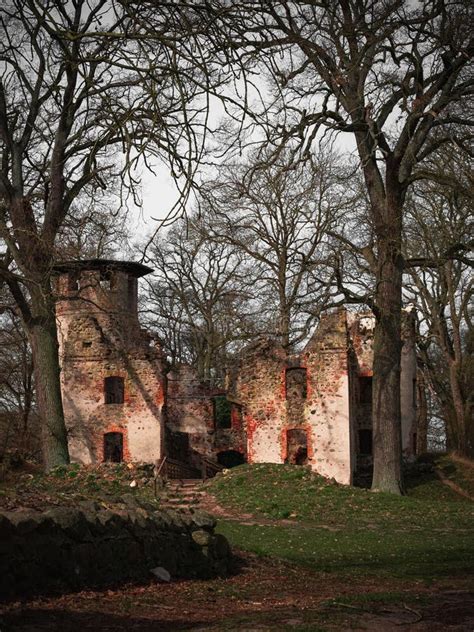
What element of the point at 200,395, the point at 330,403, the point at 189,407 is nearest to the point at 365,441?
the point at 330,403

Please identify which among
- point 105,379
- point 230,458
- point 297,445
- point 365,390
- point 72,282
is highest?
point 72,282

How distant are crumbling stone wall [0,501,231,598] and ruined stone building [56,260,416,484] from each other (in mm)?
18125

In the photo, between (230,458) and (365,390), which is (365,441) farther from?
(230,458)

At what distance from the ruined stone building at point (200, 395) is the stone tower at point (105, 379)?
0.03m

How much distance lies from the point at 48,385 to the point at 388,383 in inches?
361

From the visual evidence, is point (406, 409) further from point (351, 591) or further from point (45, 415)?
point (351, 591)

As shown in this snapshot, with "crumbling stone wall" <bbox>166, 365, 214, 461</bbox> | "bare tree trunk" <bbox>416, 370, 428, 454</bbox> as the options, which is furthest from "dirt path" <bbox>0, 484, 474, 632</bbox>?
"bare tree trunk" <bbox>416, 370, 428, 454</bbox>

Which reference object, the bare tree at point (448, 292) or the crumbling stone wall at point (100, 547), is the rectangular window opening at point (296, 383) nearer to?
the bare tree at point (448, 292)

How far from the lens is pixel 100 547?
1030 centimetres

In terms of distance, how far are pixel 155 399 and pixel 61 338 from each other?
13.2ft

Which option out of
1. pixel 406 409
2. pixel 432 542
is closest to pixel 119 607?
pixel 432 542

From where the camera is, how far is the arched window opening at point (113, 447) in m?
32.8

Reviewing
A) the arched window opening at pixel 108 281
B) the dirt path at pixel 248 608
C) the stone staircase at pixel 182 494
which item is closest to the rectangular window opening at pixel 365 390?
the stone staircase at pixel 182 494

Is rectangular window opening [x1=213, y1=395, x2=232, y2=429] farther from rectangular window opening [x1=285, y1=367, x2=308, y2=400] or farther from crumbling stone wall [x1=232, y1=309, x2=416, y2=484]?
rectangular window opening [x1=285, y1=367, x2=308, y2=400]
